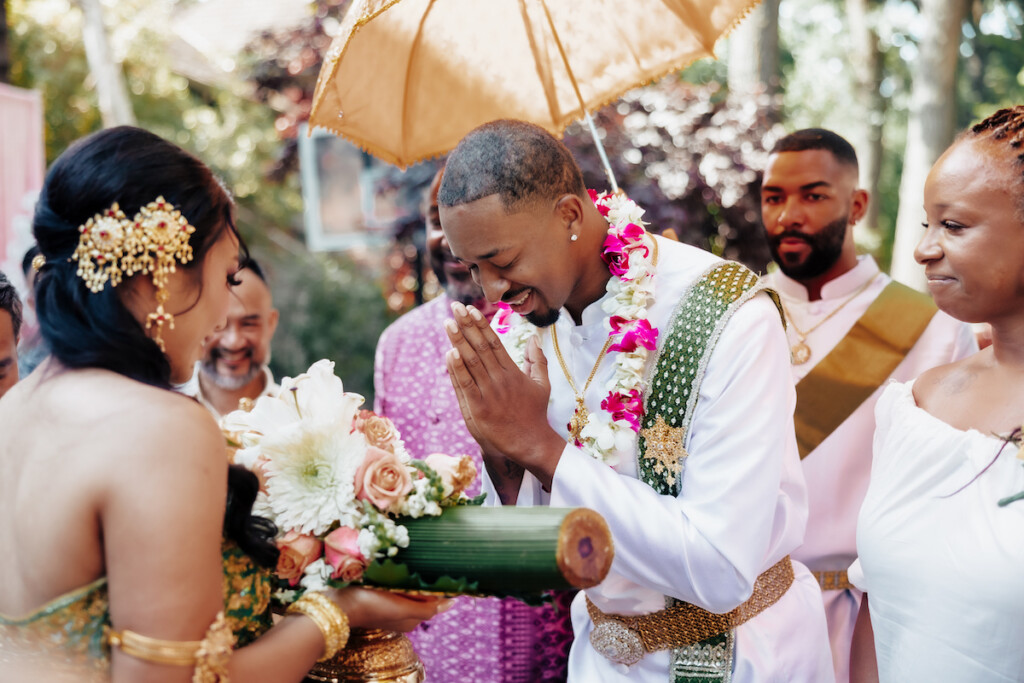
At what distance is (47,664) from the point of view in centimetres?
199

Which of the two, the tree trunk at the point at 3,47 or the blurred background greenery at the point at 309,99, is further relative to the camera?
the blurred background greenery at the point at 309,99

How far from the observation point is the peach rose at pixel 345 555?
218 cm

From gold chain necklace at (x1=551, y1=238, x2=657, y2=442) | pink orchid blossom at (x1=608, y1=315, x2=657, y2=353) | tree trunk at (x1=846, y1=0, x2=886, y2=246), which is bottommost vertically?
tree trunk at (x1=846, y1=0, x2=886, y2=246)

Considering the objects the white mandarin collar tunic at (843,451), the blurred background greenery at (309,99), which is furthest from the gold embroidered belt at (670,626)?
the blurred background greenery at (309,99)

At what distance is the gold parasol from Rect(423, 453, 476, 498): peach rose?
1.76m

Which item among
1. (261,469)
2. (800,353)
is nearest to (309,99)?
(800,353)

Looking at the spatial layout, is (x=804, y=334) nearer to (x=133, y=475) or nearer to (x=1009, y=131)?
(x=1009, y=131)

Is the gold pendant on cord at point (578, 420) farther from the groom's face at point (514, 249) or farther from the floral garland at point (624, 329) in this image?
the groom's face at point (514, 249)

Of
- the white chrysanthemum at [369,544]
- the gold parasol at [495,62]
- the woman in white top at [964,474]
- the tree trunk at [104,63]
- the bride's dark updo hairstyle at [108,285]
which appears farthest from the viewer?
the tree trunk at [104,63]

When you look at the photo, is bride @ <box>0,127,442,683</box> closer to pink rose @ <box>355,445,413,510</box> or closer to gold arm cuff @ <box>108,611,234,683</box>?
gold arm cuff @ <box>108,611,234,683</box>

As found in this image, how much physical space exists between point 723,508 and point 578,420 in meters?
0.63

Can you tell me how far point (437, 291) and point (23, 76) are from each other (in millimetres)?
9352

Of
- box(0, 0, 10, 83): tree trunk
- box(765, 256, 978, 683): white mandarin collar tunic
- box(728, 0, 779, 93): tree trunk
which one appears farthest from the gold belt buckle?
box(728, 0, 779, 93): tree trunk

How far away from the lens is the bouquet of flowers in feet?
7.25
